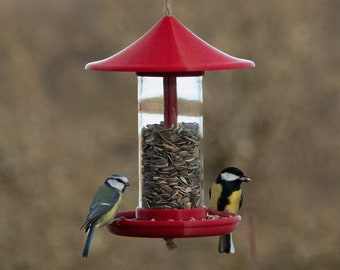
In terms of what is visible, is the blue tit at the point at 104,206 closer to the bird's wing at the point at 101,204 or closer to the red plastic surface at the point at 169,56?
the bird's wing at the point at 101,204

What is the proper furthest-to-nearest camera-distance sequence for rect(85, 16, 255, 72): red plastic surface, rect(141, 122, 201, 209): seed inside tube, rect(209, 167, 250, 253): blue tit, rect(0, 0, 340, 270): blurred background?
rect(0, 0, 340, 270): blurred background
rect(209, 167, 250, 253): blue tit
rect(141, 122, 201, 209): seed inside tube
rect(85, 16, 255, 72): red plastic surface

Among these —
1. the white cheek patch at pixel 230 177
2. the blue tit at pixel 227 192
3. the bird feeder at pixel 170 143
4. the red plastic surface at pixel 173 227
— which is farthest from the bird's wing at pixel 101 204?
the white cheek patch at pixel 230 177

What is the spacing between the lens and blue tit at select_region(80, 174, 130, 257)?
715 centimetres

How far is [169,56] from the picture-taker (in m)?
6.65

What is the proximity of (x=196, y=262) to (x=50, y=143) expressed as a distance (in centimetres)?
189

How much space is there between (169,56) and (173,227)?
81 centimetres

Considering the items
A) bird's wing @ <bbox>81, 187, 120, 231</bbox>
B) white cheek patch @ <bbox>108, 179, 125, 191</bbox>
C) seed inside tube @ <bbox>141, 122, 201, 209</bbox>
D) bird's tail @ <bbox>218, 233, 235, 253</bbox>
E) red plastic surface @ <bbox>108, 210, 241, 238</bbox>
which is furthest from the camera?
bird's tail @ <bbox>218, 233, 235, 253</bbox>

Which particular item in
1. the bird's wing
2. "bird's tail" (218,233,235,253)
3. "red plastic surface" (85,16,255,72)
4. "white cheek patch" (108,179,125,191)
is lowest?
"bird's tail" (218,233,235,253)

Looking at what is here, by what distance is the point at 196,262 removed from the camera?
46.8ft

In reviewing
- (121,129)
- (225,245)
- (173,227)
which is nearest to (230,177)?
(225,245)

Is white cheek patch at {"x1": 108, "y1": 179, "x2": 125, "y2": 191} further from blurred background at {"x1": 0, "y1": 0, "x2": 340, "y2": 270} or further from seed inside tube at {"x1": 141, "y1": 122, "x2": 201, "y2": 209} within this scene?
blurred background at {"x1": 0, "y1": 0, "x2": 340, "y2": 270}

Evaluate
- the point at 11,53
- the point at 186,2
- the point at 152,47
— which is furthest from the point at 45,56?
the point at 152,47

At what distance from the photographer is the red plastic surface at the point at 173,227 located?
670cm

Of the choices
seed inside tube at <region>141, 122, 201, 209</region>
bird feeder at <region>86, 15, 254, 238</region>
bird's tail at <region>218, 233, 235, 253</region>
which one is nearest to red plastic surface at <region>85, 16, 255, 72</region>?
bird feeder at <region>86, 15, 254, 238</region>
